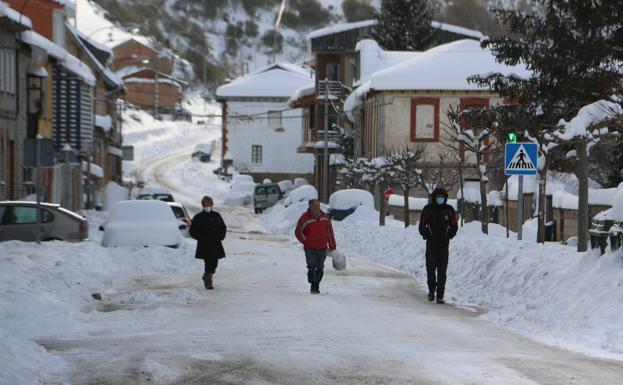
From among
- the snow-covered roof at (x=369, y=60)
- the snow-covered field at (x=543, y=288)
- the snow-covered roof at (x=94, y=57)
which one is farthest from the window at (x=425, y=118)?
the snow-covered field at (x=543, y=288)

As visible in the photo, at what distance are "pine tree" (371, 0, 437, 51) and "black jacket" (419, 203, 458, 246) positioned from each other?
6838 centimetres

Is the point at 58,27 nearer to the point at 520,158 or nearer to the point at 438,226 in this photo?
the point at 520,158

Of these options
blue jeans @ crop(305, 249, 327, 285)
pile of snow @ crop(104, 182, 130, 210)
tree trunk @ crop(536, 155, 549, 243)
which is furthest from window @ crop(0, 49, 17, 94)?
pile of snow @ crop(104, 182, 130, 210)

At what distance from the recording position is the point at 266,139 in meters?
102

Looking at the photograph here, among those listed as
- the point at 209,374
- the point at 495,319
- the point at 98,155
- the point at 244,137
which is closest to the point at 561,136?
the point at 495,319

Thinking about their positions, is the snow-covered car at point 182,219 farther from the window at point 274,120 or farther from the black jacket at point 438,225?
the window at point 274,120

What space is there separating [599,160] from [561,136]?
61.8 ft

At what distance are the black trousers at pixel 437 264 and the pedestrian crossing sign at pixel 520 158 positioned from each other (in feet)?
10.6

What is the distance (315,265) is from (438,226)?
2.28 meters

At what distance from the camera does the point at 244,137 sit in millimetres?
101812

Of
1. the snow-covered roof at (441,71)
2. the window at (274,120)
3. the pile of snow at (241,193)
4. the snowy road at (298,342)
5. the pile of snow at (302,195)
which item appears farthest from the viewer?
the window at (274,120)

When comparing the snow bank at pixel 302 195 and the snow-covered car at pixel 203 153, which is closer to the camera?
the snow bank at pixel 302 195

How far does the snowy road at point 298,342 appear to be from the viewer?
10.2 metres

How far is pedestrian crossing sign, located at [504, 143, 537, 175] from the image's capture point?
21016 millimetres
